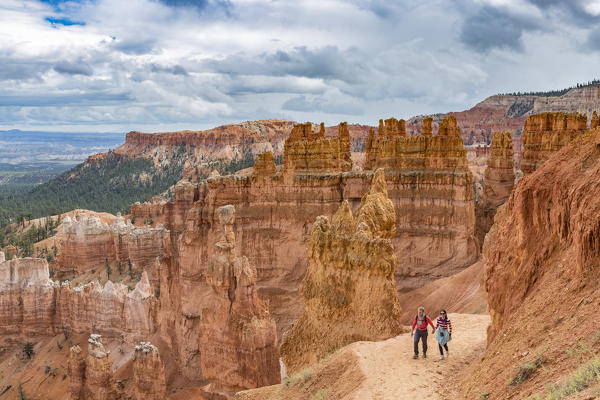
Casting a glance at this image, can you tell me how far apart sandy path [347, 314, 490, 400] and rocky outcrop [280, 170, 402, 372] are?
1.31 metres

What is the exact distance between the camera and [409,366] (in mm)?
11422

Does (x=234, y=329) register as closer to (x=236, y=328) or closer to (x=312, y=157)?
(x=236, y=328)

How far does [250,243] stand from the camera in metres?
28.8

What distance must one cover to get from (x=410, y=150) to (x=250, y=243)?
9.89 meters

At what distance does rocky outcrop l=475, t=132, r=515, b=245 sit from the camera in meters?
33.8

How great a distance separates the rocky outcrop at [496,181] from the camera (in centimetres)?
3375

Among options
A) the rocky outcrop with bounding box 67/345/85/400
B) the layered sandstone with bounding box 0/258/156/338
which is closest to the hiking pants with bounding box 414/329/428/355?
the rocky outcrop with bounding box 67/345/85/400

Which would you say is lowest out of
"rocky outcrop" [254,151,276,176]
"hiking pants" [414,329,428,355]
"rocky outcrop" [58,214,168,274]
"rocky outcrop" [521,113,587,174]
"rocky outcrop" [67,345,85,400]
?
"rocky outcrop" [67,345,85,400]

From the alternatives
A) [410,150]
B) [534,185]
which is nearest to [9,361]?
[410,150]

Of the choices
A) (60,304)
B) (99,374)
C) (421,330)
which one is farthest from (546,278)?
(60,304)

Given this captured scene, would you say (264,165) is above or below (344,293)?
above

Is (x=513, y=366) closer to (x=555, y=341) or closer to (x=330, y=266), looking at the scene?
(x=555, y=341)

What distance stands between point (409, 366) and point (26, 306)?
3418 cm

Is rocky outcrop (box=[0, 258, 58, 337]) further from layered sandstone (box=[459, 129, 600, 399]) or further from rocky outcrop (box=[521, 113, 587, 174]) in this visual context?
layered sandstone (box=[459, 129, 600, 399])
